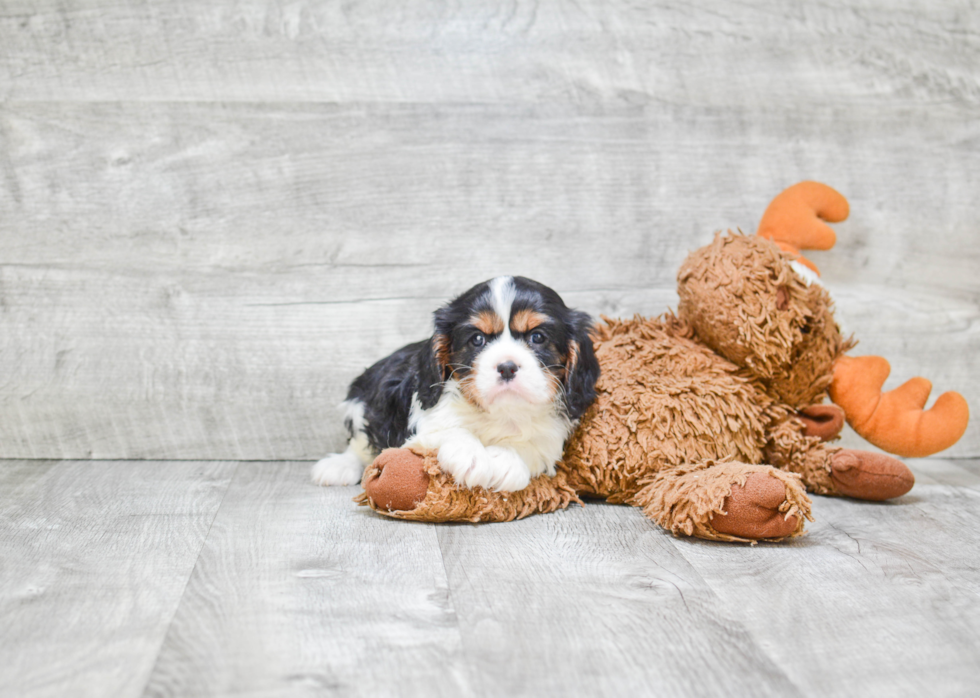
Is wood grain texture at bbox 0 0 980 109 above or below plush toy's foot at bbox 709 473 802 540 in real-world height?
above

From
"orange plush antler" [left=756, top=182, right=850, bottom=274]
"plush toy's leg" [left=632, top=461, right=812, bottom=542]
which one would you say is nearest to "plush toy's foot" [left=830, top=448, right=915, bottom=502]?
"plush toy's leg" [left=632, top=461, right=812, bottom=542]

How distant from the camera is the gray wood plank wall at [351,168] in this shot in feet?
7.92

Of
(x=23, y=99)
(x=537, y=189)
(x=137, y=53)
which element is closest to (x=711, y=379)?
(x=537, y=189)

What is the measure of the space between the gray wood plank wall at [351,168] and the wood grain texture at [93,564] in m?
0.27

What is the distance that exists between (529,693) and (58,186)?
6.84 ft

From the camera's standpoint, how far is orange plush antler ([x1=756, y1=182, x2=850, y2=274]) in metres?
2.28

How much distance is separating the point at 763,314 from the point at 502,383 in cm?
73

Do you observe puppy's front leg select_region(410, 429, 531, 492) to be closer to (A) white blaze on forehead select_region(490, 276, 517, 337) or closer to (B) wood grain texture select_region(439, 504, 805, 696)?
(B) wood grain texture select_region(439, 504, 805, 696)

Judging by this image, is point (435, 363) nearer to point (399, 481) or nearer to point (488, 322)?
point (488, 322)

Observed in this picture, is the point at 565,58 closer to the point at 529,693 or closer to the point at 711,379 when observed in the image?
the point at 711,379

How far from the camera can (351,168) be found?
2.46m

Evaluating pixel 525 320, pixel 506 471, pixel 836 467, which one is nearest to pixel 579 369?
pixel 525 320

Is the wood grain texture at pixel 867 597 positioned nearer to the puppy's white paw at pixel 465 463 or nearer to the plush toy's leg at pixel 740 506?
the plush toy's leg at pixel 740 506

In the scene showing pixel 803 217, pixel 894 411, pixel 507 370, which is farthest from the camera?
pixel 803 217
